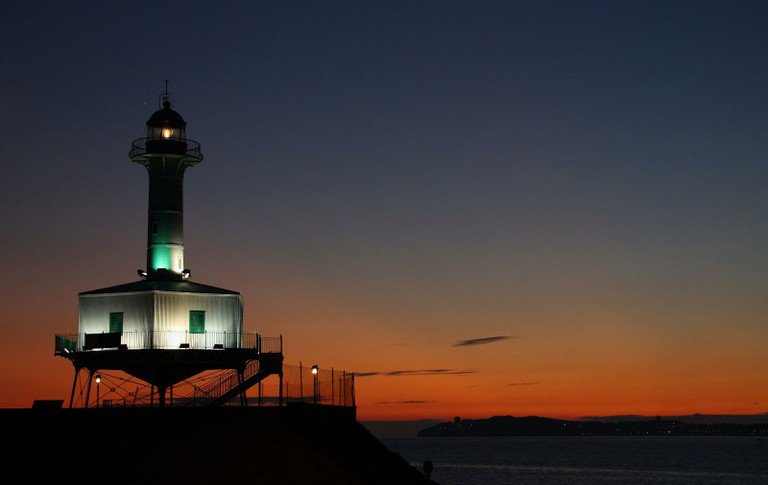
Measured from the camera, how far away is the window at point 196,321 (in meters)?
56.2

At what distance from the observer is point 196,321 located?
56438mm

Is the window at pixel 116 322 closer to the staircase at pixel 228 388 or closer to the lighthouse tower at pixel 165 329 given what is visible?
the lighthouse tower at pixel 165 329

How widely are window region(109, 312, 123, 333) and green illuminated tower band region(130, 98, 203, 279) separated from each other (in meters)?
3.40

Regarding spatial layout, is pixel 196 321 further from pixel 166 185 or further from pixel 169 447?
pixel 169 447

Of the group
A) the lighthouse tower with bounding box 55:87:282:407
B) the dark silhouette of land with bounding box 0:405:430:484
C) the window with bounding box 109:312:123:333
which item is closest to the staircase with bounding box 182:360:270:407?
the lighthouse tower with bounding box 55:87:282:407

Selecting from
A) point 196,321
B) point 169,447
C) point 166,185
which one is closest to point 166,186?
point 166,185

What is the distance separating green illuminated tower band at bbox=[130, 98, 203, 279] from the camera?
193ft

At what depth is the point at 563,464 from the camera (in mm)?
181625

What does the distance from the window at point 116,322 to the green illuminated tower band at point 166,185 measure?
3.40 metres

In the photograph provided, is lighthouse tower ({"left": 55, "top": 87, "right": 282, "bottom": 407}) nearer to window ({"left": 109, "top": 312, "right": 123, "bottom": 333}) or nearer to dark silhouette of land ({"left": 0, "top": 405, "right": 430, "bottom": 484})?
window ({"left": 109, "top": 312, "right": 123, "bottom": 333})

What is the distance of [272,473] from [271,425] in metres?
3.96

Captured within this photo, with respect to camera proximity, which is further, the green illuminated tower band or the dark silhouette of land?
the green illuminated tower band

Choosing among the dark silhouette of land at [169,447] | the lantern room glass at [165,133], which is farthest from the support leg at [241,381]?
the lantern room glass at [165,133]

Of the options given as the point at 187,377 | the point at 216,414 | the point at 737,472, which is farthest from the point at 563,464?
the point at 216,414
